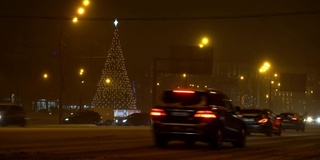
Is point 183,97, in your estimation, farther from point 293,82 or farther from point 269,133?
point 293,82

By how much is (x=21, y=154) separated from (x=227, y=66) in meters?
125

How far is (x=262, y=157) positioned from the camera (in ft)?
60.5

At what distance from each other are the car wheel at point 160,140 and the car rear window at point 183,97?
1190mm

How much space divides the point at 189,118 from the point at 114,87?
50.3m

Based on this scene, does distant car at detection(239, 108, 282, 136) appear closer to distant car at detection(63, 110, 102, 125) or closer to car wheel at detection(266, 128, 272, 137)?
car wheel at detection(266, 128, 272, 137)

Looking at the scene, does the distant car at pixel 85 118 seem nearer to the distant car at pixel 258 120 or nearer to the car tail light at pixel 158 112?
the distant car at pixel 258 120

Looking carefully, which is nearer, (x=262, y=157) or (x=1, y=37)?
(x=262, y=157)

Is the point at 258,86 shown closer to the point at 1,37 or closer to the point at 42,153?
the point at 1,37

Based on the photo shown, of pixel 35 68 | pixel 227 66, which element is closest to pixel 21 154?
pixel 35 68

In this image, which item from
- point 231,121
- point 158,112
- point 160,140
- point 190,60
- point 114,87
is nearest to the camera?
point 158,112

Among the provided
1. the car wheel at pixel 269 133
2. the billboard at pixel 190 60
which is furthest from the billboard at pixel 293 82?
the car wheel at pixel 269 133

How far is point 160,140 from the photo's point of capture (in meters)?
20.9

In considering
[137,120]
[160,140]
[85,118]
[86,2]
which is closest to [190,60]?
[137,120]

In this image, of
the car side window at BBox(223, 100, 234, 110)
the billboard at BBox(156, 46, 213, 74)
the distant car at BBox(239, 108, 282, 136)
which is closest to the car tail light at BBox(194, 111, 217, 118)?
the car side window at BBox(223, 100, 234, 110)
